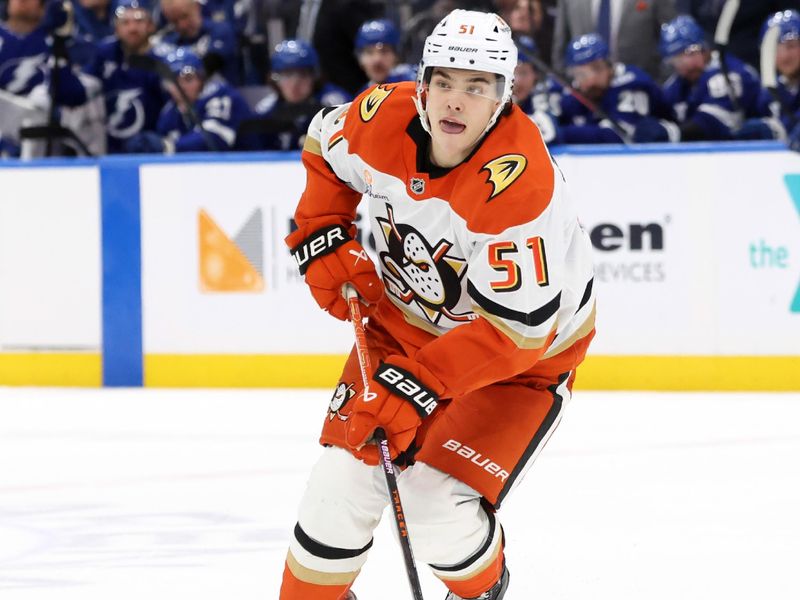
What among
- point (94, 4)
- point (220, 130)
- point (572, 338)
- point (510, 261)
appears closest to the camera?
point (510, 261)

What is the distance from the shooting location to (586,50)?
20.7 ft

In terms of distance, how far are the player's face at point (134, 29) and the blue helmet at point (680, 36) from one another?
2.59 meters

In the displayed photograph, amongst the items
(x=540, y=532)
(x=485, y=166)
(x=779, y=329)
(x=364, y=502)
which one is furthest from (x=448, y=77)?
(x=779, y=329)

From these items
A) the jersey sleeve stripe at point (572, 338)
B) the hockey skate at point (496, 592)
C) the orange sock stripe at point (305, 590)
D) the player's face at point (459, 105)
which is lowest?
the hockey skate at point (496, 592)

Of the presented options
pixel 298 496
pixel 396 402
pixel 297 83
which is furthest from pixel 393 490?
pixel 297 83

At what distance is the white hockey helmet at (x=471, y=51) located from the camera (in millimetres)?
2424

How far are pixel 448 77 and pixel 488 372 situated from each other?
0.53 m

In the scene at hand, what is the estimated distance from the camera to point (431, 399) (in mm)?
2400

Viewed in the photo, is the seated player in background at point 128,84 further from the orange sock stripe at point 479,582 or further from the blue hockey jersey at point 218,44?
the orange sock stripe at point 479,582

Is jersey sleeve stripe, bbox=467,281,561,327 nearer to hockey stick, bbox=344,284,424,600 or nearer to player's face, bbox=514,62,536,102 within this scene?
hockey stick, bbox=344,284,424,600

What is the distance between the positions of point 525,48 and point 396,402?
164 inches

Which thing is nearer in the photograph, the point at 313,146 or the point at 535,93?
the point at 313,146

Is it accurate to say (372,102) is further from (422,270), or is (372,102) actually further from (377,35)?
(377,35)

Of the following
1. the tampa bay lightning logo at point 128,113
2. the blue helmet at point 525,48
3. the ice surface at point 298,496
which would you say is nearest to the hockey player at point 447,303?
the ice surface at point 298,496
